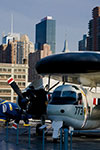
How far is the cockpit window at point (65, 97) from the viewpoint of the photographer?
21031 millimetres

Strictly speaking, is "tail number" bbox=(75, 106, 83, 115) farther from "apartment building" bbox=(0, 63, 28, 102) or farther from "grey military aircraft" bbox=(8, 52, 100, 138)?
"apartment building" bbox=(0, 63, 28, 102)

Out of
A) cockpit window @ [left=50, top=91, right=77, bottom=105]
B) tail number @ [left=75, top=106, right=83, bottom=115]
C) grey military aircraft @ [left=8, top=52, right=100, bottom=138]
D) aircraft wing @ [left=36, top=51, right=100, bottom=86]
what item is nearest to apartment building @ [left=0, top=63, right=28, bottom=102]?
grey military aircraft @ [left=8, top=52, right=100, bottom=138]

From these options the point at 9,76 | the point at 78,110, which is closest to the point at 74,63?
the point at 78,110

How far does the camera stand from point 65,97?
69.6ft

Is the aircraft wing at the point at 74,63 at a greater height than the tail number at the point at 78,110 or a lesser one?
greater

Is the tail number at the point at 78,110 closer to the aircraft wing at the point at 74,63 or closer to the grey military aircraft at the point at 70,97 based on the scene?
the grey military aircraft at the point at 70,97

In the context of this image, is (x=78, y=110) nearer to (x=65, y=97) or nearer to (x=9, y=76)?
(x=65, y=97)

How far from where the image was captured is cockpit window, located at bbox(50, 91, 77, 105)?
21.0 meters

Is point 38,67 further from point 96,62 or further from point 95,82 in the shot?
point 95,82

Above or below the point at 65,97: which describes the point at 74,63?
above

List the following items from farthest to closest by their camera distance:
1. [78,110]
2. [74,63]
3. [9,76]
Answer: [9,76]
[78,110]
[74,63]

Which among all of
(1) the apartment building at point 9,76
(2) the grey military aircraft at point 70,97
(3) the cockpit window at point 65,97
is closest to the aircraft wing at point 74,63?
(2) the grey military aircraft at point 70,97

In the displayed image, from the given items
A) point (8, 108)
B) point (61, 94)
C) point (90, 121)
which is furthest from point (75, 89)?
point (8, 108)

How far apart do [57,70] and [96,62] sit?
2456 millimetres
